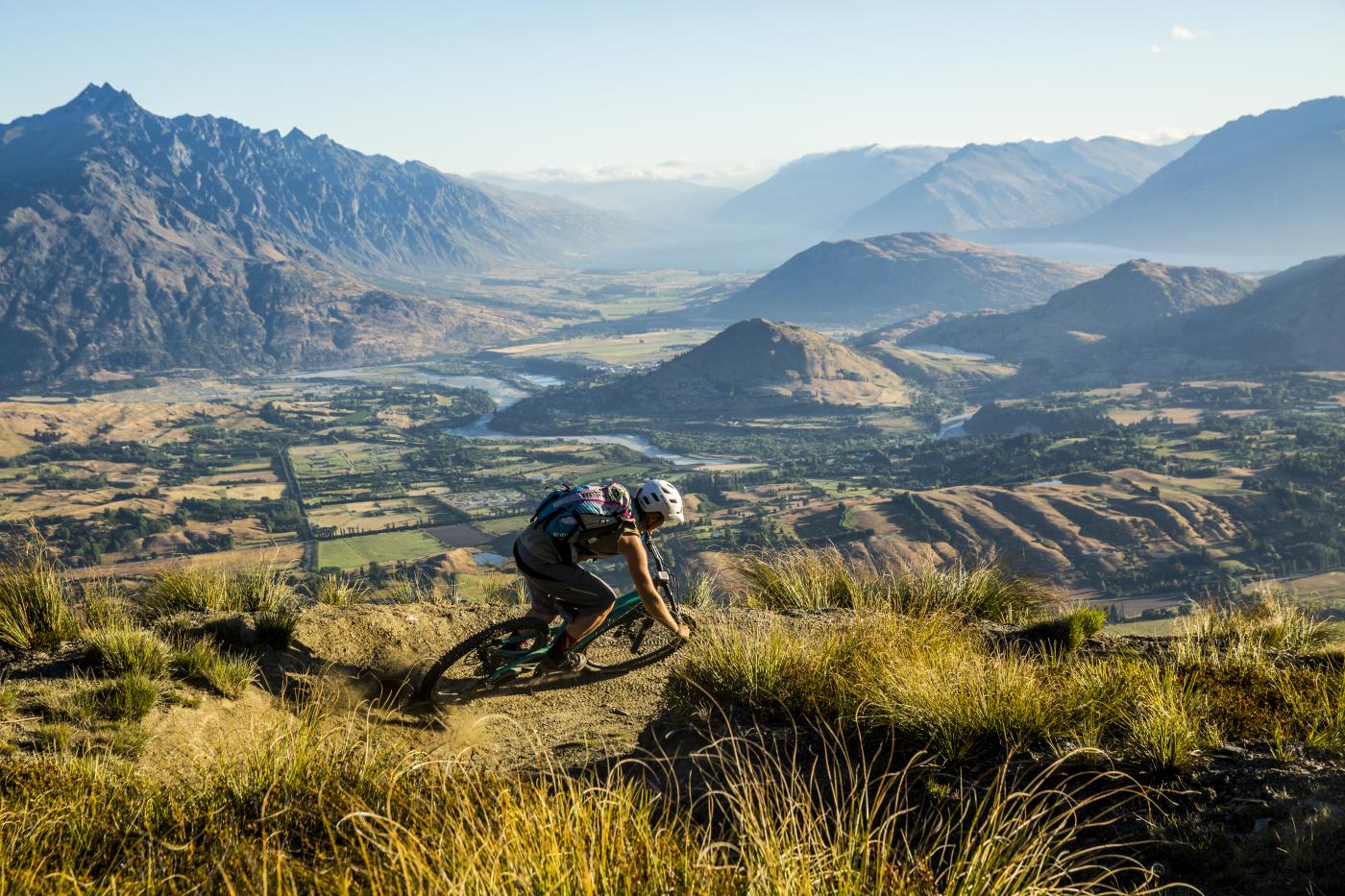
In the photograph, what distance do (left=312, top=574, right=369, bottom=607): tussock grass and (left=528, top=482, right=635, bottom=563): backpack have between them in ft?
13.1

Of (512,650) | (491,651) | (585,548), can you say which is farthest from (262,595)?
(585,548)

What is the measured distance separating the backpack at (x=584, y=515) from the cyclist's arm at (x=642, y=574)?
0.55ft

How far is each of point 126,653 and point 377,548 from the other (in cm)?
6842

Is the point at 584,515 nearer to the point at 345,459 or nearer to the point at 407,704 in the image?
the point at 407,704

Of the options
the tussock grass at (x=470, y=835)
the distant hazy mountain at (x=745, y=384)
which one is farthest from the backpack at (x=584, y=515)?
the distant hazy mountain at (x=745, y=384)

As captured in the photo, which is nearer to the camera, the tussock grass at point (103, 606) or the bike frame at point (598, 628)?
the bike frame at point (598, 628)

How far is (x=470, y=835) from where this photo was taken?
163 inches

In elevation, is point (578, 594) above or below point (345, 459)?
above

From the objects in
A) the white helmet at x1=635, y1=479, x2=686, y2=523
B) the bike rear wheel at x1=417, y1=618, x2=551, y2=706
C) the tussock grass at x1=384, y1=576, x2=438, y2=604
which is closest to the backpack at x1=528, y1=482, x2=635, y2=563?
the white helmet at x1=635, y1=479, x2=686, y2=523

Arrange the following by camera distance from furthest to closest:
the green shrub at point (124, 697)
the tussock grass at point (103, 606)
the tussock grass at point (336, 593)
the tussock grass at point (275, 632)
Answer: the tussock grass at point (336, 593)
the tussock grass at point (275, 632)
the tussock grass at point (103, 606)
the green shrub at point (124, 697)

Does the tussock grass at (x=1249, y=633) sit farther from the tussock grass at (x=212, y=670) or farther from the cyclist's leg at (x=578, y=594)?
the tussock grass at (x=212, y=670)

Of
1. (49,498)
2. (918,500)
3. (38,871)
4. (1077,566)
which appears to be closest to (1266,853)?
(38,871)

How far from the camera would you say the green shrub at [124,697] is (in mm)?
6613

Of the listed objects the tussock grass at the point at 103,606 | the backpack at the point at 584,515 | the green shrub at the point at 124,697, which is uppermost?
the backpack at the point at 584,515
